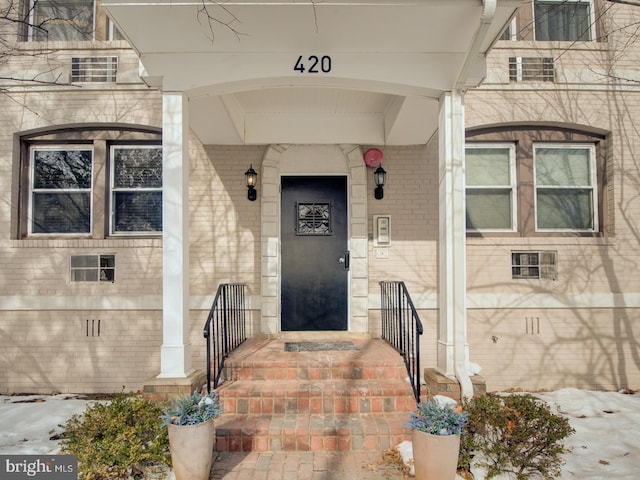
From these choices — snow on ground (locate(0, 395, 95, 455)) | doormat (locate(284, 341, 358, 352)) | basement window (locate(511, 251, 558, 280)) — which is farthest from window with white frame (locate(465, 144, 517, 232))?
snow on ground (locate(0, 395, 95, 455))

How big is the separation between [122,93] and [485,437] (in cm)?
571

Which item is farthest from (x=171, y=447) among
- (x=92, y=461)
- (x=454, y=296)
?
(x=454, y=296)

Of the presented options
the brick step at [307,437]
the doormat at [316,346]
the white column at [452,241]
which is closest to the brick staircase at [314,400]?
the brick step at [307,437]

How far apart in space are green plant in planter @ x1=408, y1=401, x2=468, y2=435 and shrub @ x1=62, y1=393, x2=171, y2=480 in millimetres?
1825

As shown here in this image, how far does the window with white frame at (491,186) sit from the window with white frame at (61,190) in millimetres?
5172

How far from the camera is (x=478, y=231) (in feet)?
19.2

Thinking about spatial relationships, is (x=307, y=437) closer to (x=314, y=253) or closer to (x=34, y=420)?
(x=314, y=253)

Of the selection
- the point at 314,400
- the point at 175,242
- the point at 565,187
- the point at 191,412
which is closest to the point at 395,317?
the point at 314,400

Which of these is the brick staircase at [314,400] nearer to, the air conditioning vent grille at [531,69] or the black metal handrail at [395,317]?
the black metal handrail at [395,317]

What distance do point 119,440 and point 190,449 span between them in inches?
19.6

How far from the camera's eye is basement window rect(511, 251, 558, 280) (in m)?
5.71

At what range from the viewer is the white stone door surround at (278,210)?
568 cm

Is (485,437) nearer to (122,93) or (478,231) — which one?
(478,231)

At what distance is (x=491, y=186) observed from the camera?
5887 mm
